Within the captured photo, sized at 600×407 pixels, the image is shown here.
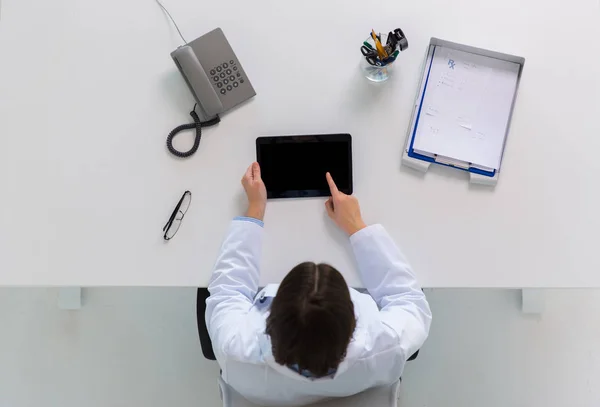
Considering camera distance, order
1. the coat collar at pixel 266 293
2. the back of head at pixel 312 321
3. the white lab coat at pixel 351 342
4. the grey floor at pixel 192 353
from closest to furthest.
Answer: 1. the back of head at pixel 312 321
2. the white lab coat at pixel 351 342
3. the coat collar at pixel 266 293
4. the grey floor at pixel 192 353

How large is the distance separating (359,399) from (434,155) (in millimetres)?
522

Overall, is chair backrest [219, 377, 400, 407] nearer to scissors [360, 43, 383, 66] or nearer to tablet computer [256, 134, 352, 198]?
tablet computer [256, 134, 352, 198]

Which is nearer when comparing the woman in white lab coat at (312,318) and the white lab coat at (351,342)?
the woman in white lab coat at (312,318)

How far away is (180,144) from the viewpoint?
1.07 meters

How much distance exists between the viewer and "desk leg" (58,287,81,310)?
159 centimetres

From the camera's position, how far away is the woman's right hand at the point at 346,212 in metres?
1.02

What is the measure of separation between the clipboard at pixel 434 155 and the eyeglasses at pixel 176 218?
48 centimetres

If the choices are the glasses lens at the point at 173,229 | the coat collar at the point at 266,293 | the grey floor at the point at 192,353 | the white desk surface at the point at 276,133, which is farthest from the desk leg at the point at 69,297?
the coat collar at the point at 266,293

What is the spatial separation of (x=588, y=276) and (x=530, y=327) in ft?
2.14

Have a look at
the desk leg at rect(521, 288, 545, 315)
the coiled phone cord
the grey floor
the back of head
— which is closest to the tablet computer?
the coiled phone cord

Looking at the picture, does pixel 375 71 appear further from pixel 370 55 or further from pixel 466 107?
pixel 466 107

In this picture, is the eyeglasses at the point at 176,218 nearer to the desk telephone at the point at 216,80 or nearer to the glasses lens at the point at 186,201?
the glasses lens at the point at 186,201

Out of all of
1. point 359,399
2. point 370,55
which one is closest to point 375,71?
point 370,55

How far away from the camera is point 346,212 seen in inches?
40.1
